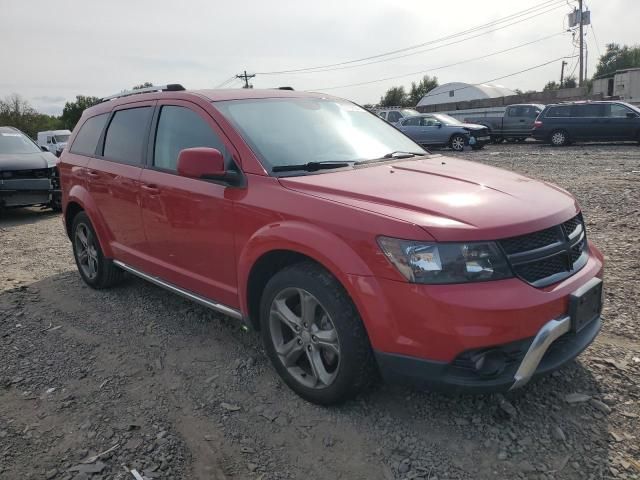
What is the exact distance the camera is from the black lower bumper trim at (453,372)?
239 cm

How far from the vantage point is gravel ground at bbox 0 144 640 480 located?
2.51 meters

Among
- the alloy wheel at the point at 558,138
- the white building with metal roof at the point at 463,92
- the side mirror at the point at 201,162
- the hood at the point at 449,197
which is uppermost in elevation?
the white building with metal roof at the point at 463,92

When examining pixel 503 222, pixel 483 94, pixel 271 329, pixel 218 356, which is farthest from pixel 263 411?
pixel 483 94

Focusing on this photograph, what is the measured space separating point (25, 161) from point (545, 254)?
9553mm

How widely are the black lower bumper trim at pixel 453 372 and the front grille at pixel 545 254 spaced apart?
1.02 feet

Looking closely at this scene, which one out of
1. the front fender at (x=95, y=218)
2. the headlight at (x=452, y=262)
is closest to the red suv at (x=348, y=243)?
the headlight at (x=452, y=262)

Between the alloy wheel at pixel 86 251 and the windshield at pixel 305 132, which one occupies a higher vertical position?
the windshield at pixel 305 132

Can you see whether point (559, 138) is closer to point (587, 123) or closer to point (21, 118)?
point (587, 123)

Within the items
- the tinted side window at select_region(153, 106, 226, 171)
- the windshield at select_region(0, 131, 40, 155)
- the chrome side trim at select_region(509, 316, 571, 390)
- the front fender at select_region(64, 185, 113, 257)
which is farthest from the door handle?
the windshield at select_region(0, 131, 40, 155)

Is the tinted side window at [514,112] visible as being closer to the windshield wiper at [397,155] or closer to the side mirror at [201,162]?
the windshield wiper at [397,155]

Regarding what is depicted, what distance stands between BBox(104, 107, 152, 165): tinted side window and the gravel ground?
1.37m

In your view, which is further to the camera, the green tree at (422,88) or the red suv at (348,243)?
the green tree at (422,88)

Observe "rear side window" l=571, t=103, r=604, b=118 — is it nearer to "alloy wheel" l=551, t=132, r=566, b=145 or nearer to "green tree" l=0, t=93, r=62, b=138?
"alloy wheel" l=551, t=132, r=566, b=145

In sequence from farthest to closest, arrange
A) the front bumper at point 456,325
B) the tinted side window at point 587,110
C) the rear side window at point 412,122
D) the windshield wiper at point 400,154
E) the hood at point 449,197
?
the rear side window at point 412,122 → the tinted side window at point 587,110 → the windshield wiper at point 400,154 → the hood at point 449,197 → the front bumper at point 456,325
